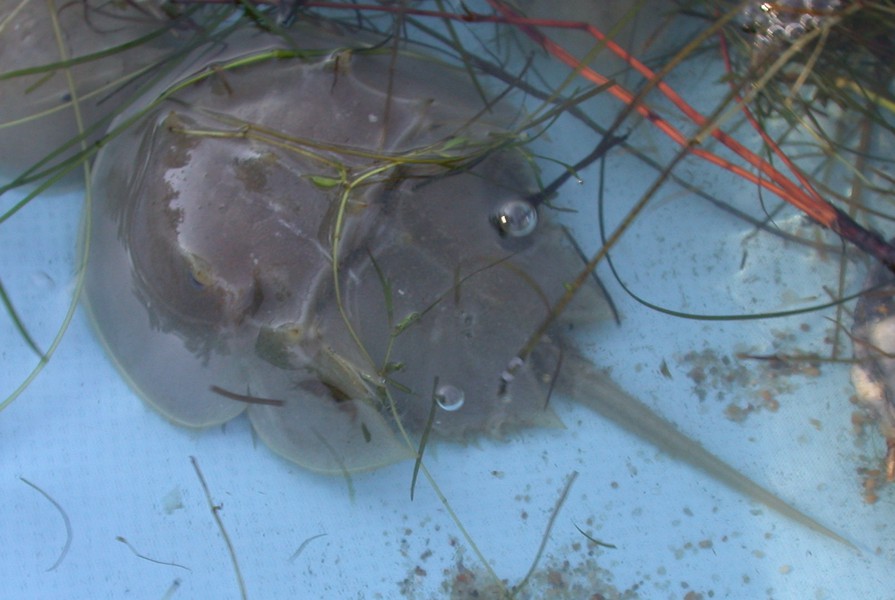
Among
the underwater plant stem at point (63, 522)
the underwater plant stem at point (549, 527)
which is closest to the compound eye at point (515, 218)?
the underwater plant stem at point (549, 527)

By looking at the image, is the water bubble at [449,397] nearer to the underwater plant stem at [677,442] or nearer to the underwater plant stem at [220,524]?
the underwater plant stem at [677,442]

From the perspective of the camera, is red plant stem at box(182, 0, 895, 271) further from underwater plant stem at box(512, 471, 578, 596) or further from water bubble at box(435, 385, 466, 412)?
underwater plant stem at box(512, 471, 578, 596)

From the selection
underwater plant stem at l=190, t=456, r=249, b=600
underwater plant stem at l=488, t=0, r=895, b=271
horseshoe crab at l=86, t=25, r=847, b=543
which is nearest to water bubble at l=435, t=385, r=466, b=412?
horseshoe crab at l=86, t=25, r=847, b=543

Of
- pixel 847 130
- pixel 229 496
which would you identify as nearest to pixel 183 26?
pixel 229 496

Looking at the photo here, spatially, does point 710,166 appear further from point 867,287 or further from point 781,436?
point 781,436

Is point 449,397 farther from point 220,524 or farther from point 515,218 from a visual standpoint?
point 220,524

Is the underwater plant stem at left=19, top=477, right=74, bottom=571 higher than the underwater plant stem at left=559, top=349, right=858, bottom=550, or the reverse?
the underwater plant stem at left=559, top=349, right=858, bottom=550

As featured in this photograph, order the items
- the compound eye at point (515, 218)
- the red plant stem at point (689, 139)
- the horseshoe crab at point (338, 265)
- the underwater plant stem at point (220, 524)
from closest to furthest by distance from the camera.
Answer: the horseshoe crab at point (338, 265)
the compound eye at point (515, 218)
the red plant stem at point (689, 139)
the underwater plant stem at point (220, 524)
